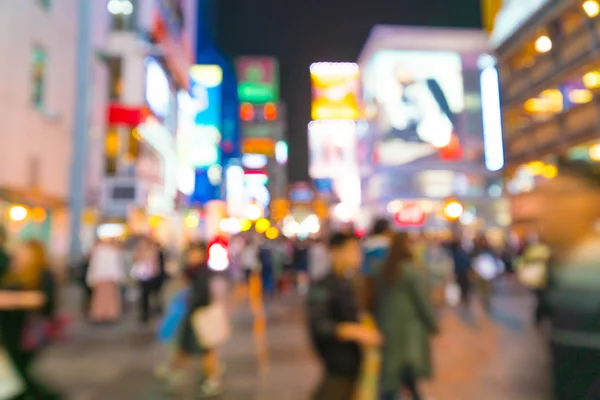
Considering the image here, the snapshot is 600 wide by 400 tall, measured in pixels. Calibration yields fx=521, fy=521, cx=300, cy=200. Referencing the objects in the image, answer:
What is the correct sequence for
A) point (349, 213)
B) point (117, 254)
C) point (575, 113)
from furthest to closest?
1. point (349, 213)
2. point (575, 113)
3. point (117, 254)

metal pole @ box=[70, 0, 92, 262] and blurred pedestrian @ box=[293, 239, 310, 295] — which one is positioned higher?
metal pole @ box=[70, 0, 92, 262]

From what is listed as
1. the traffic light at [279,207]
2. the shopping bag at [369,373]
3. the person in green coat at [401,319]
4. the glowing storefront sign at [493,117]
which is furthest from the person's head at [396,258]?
the traffic light at [279,207]

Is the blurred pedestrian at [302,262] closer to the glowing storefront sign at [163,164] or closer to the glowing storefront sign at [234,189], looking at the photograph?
the glowing storefront sign at [163,164]

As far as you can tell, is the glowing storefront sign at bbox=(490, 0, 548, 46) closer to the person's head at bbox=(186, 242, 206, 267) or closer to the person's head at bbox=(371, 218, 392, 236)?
the person's head at bbox=(371, 218, 392, 236)

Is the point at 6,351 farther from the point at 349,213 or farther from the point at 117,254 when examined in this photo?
the point at 349,213

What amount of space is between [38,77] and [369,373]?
19.3 meters

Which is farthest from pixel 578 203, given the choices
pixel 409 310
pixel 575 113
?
pixel 575 113

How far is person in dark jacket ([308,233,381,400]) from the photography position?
3436mm

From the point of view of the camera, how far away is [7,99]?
16.6 m

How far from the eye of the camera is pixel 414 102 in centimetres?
6462

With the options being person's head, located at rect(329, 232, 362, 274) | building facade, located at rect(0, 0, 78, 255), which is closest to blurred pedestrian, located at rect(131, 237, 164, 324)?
building facade, located at rect(0, 0, 78, 255)

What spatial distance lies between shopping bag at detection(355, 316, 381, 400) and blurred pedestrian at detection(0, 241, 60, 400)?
2.68 m

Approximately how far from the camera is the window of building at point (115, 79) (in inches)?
1112

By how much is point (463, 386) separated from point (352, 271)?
3414 millimetres
